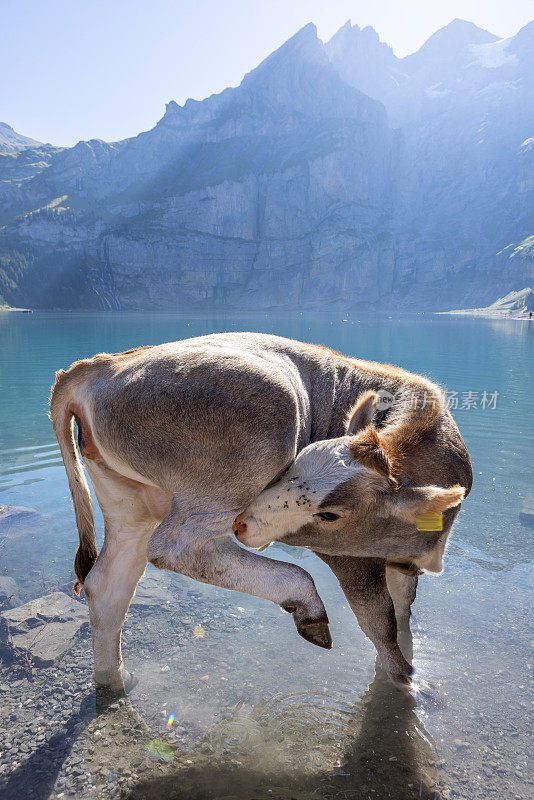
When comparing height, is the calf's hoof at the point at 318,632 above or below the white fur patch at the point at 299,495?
below

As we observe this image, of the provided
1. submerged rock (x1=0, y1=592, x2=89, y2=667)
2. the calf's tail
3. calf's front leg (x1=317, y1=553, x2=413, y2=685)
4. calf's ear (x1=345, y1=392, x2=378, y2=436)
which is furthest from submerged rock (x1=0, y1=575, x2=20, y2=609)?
calf's ear (x1=345, y1=392, x2=378, y2=436)

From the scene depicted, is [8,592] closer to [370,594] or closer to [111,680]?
[111,680]

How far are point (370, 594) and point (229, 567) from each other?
5.03 ft

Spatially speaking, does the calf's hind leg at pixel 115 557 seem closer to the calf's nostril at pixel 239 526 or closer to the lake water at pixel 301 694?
the lake water at pixel 301 694

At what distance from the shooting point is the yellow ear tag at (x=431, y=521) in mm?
3887

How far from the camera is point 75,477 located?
5.02m

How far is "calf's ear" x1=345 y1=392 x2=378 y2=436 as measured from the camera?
4422 millimetres

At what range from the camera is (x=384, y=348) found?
40219mm

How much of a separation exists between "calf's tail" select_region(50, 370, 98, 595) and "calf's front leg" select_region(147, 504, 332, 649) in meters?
1.36

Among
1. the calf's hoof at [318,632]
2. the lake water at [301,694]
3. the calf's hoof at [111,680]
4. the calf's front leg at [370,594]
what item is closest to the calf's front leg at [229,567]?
the calf's hoof at [318,632]

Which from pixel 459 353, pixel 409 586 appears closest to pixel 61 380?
pixel 409 586

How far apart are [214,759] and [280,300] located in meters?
196

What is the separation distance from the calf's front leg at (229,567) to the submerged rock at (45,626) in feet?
8.90

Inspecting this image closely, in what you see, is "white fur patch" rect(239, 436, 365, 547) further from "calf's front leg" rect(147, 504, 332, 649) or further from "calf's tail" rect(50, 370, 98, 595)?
"calf's tail" rect(50, 370, 98, 595)
